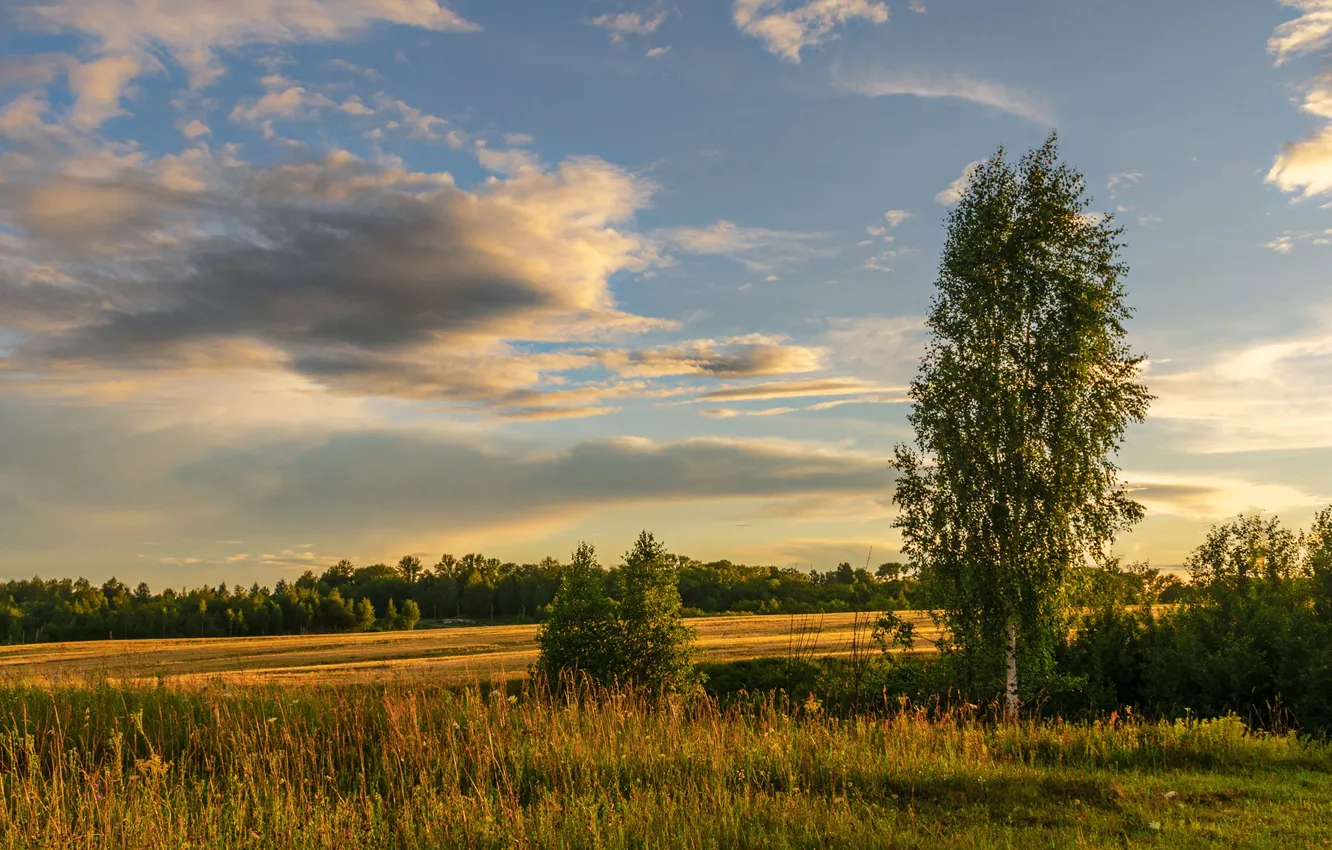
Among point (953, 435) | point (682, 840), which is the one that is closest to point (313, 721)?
point (682, 840)

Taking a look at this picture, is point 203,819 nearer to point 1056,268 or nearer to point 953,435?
point 953,435

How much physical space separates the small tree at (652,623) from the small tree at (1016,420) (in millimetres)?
8609

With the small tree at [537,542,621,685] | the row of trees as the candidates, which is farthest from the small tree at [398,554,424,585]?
the small tree at [537,542,621,685]

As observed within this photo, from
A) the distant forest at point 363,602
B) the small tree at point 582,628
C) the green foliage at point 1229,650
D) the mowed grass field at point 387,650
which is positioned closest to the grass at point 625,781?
the green foliage at point 1229,650

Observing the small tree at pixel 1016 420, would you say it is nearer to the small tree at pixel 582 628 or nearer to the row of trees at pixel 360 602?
the small tree at pixel 582 628

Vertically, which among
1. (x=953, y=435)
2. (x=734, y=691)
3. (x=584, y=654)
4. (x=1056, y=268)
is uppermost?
(x=1056, y=268)

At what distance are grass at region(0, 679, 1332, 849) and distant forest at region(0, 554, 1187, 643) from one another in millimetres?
67559

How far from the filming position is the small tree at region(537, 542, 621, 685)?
30766mm

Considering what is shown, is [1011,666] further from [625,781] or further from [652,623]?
[625,781]

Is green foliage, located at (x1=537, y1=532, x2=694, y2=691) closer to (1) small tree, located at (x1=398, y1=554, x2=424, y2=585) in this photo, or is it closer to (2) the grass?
(2) the grass

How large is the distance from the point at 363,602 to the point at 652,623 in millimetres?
90705

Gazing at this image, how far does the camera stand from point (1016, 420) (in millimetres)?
26453

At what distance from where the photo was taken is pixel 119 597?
11288cm

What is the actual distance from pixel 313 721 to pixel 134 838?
20.4 feet
